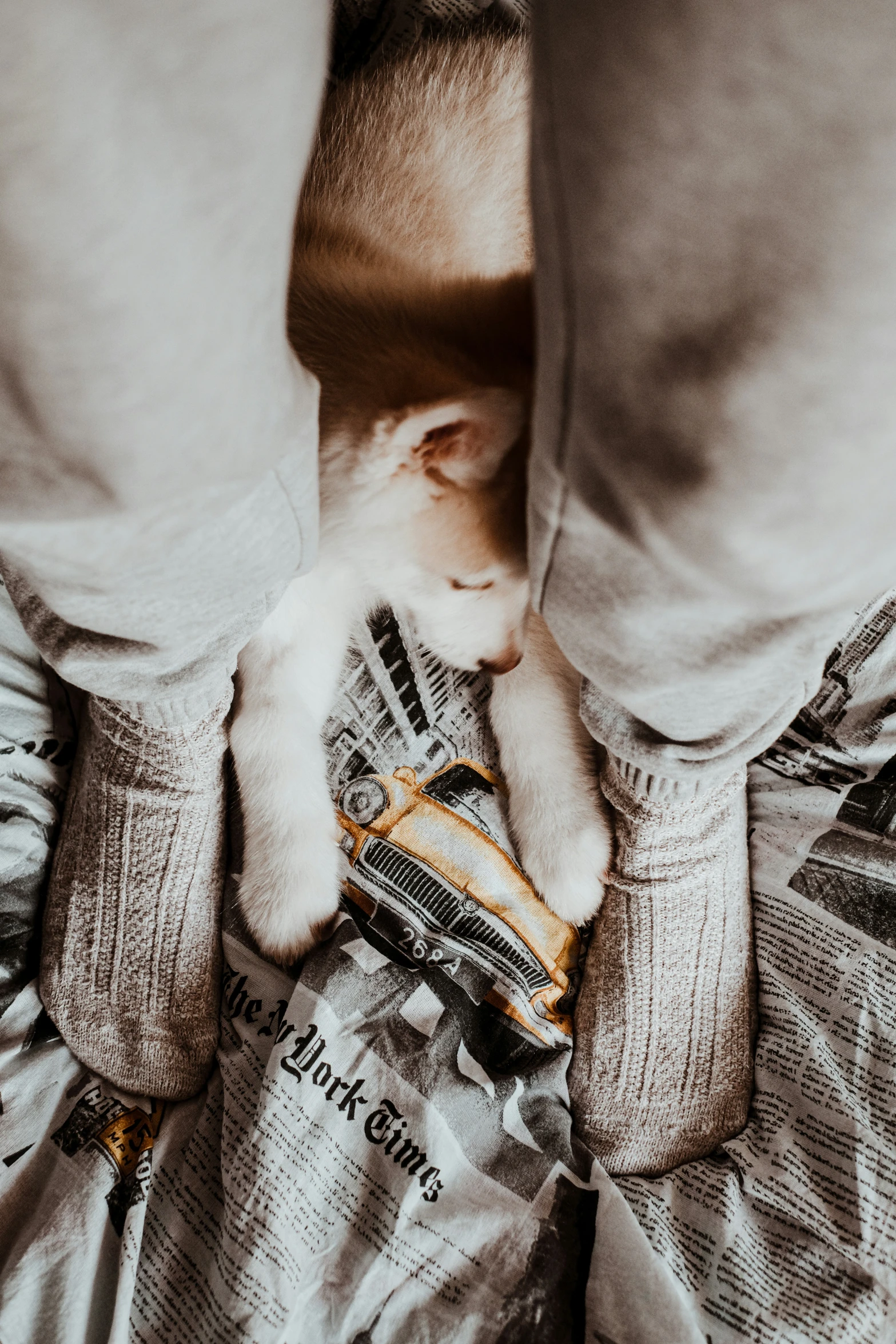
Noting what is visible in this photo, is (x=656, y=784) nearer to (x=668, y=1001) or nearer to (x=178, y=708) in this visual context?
(x=668, y=1001)

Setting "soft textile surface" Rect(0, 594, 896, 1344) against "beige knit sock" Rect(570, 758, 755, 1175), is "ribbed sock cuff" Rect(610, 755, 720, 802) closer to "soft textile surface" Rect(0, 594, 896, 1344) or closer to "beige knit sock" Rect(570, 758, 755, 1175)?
"beige knit sock" Rect(570, 758, 755, 1175)

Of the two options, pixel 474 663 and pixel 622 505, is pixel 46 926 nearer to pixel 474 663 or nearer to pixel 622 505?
pixel 474 663

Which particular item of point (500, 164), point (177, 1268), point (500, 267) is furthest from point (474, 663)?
point (177, 1268)

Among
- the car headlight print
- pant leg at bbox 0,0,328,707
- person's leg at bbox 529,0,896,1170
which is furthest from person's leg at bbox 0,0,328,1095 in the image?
the car headlight print

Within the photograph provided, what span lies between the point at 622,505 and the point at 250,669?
2.03ft

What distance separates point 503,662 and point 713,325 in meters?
0.55

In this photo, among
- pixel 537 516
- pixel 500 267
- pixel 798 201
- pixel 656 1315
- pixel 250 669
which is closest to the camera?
pixel 798 201

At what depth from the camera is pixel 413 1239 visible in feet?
2.33

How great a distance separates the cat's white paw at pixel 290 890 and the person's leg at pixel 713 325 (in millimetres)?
529

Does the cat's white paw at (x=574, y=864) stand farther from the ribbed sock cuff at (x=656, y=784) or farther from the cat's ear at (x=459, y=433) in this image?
the cat's ear at (x=459, y=433)

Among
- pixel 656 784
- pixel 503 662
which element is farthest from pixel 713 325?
pixel 503 662

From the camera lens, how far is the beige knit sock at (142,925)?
33.8 inches

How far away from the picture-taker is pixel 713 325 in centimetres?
32

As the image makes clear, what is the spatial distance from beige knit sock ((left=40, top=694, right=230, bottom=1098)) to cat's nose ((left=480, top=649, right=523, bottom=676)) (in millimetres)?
283
